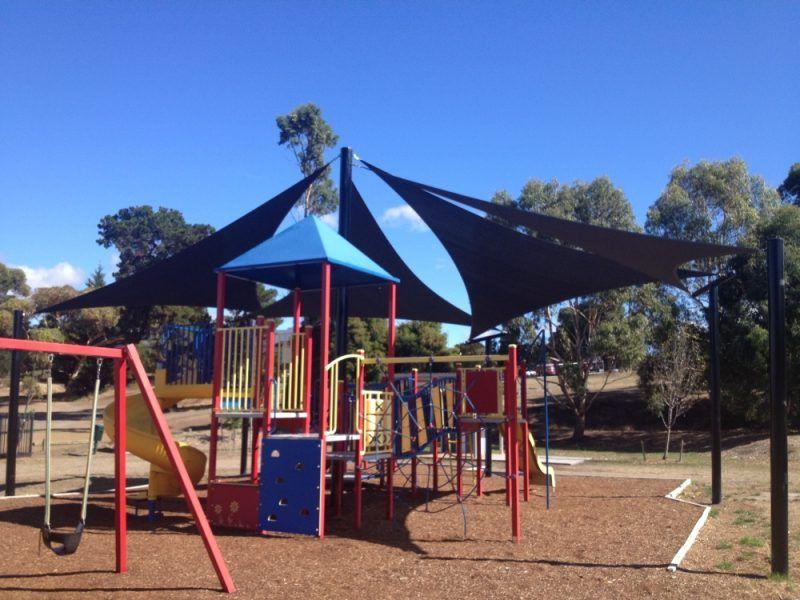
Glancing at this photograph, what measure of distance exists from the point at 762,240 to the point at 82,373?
35214 mm

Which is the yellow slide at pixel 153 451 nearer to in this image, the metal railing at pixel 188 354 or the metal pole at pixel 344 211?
the metal railing at pixel 188 354

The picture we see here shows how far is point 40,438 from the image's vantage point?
25781 millimetres

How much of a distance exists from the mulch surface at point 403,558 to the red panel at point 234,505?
0.71 ft

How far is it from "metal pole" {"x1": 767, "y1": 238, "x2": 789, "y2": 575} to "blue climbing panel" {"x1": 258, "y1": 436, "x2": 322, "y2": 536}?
14.9 feet

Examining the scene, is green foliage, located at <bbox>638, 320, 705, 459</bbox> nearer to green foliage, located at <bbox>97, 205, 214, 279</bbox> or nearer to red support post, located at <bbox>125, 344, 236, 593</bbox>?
red support post, located at <bbox>125, 344, 236, 593</bbox>

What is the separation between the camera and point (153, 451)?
1006cm

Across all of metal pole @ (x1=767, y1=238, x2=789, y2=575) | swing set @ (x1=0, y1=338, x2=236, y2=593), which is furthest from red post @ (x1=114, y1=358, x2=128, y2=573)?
metal pole @ (x1=767, y1=238, x2=789, y2=575)

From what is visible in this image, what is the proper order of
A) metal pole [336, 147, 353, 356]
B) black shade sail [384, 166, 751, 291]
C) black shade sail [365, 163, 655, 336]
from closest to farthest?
black shade sail [384, 166, 751, 291] < black shade sail [365, 163, 655, 336] < metal pole [336, 147, 353, 356]

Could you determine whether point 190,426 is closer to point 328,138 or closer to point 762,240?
point 328,138

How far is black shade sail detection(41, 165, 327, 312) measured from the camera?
37.1 ft

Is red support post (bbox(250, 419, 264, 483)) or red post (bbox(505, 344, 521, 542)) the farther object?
A: red support post (bbox(250, 419, 264, 483))

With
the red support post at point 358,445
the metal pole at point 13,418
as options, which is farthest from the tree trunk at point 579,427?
the metal pole at point 13,418

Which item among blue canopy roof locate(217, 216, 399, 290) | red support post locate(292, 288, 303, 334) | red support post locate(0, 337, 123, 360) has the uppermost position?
blue canopy roof locate(217, 216, 399, 290)

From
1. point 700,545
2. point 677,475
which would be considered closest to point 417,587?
point 700,545
